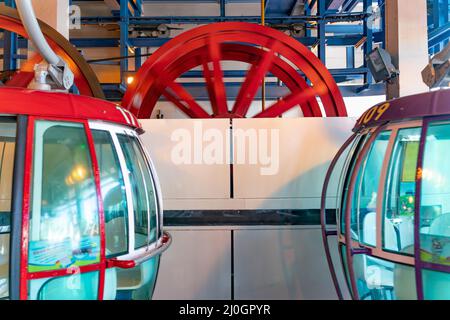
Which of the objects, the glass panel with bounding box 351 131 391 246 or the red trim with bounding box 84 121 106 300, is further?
the glass panel with bounding box 351 131 391 246

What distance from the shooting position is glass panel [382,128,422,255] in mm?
1803

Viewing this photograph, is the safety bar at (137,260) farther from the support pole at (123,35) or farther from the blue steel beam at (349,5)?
the blue steel beam at (349,5)

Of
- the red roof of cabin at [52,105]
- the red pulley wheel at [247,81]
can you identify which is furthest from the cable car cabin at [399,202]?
the red pulley wheel at [247,81]

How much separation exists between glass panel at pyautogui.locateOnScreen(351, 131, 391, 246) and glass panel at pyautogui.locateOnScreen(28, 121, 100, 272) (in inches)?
56.2

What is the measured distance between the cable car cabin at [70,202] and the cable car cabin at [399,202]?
1215 mm

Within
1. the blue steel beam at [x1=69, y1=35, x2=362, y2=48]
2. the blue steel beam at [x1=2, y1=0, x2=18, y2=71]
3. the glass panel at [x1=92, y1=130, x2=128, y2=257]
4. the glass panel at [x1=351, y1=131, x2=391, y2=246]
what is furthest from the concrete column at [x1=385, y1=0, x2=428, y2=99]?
the blue steel beam at [x1=2, y1=0, x2=18, y2=71]

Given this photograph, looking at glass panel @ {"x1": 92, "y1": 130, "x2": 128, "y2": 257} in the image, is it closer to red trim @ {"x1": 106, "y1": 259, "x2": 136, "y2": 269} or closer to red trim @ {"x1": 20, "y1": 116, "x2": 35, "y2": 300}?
red trim @ {"x1": 106, "y1": 259, "x2": 136, "y2": 269}

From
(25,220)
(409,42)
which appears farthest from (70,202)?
(409,42)

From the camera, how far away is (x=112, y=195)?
70.0 inches

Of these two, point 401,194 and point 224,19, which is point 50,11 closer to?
point 401,194

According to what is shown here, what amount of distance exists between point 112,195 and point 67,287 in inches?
18.8

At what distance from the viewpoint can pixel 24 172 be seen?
5.01ft

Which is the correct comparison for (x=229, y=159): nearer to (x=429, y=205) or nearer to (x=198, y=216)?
(x=198, y=216)

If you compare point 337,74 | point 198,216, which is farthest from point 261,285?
point 337,74
